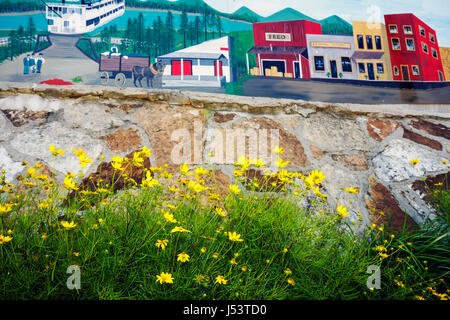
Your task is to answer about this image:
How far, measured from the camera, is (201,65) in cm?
239

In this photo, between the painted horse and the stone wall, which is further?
the painted horse

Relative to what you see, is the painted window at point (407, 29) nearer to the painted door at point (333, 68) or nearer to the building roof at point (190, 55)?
the painted door at point (333, 68)

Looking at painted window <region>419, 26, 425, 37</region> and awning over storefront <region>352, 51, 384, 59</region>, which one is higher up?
painted window <region>419, 26, 425, 37</region>

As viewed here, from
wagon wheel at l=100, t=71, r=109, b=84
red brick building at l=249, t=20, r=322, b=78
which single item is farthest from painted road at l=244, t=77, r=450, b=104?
wagon wheel at l=100, t=71, r=109, b=84

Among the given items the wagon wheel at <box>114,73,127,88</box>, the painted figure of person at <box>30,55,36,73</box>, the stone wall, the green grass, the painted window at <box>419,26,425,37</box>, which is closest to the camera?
the green grass

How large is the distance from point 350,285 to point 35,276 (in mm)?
1059

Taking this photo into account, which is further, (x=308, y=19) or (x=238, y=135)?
(x=308, y=19)

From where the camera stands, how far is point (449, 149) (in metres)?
1.81

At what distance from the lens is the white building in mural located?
2.36 meters

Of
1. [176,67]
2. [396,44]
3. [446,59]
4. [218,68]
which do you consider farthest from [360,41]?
[176,67]

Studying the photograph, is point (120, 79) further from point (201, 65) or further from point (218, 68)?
point (218, 68)

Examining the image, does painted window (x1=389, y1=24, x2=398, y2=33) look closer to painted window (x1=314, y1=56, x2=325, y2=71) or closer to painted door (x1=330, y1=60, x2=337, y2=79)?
painted door (x1=330, y1=60, x2=337, y2=79)

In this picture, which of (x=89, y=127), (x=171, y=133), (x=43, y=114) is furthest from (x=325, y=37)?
(x=43, y=114)

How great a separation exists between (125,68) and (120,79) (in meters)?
0.12
